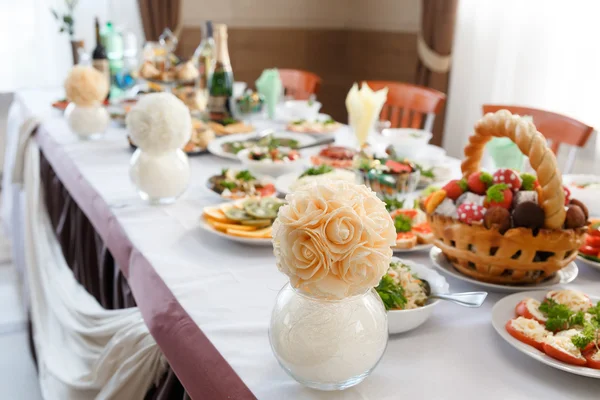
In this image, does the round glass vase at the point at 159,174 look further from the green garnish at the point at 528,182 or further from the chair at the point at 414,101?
the chair at the point at 414,101

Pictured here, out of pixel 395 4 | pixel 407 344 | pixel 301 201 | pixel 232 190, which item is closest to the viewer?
pixel 301 201

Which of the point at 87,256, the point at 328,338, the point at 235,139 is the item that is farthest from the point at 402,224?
the point at 87,256

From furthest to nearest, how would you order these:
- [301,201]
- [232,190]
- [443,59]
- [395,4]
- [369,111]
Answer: [395,4]
[443,59]
[369,111]
[232,190]
[301,201]

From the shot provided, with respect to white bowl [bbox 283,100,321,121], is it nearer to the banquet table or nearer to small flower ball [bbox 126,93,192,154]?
the banquet table

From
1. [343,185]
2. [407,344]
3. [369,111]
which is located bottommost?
[407,344]

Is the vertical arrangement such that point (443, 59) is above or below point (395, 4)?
below

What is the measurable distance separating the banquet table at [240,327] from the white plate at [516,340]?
28 millimetres

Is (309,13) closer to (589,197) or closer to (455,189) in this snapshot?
(589,197)

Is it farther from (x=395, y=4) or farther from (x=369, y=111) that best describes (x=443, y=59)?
(x=369, y=111)

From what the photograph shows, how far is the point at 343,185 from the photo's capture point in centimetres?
70

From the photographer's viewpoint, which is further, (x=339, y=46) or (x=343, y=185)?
(x=339, y=46)

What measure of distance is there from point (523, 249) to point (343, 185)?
0.38 metres

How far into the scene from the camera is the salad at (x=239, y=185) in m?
1.39

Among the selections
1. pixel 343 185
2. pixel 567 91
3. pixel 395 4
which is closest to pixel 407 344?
pixel 343 185
